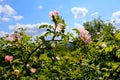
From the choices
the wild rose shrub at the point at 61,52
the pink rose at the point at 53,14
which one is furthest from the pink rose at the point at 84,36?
the pink rose at the point at 53,14

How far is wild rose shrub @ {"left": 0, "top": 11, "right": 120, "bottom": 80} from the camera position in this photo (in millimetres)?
3400

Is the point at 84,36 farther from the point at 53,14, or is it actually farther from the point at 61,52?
the point at 61,52

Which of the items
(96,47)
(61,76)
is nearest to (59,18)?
(96,47)

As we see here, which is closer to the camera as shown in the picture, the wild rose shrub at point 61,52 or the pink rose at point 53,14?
the wild rose shrub at point 61,52

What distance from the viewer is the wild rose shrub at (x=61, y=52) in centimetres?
340

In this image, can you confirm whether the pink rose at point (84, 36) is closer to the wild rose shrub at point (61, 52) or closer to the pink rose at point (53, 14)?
the wild rose shrub at point (61, 52)

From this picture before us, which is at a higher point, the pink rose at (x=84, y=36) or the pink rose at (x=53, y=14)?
the pink rose at (x=53, y=14)

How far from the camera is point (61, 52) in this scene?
4.81m

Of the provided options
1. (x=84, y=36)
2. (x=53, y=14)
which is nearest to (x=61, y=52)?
(x=53, y=14)

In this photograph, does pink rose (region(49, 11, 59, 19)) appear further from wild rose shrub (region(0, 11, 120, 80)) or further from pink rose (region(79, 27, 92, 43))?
pink rose (region(79, 27, 92, 43))

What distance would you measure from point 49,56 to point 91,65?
0.58m

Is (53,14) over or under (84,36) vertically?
over

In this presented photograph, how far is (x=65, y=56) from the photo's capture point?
5387mm

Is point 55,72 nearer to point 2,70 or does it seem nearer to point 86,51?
point 2,70
